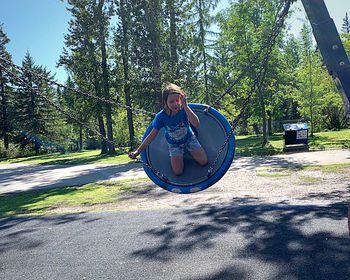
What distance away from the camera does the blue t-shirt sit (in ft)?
11.8

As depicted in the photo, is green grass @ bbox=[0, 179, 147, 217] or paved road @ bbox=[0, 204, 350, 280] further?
green grass @ bbox=[0, 179, 147, 217]

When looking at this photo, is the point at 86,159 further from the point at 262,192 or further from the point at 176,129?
the point at 176,129

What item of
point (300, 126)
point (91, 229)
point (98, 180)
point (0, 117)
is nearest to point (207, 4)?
point (300, 126)

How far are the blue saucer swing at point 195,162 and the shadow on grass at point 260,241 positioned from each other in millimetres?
1116

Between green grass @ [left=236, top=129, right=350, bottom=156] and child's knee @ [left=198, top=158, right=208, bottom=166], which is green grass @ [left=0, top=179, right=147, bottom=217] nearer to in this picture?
child's knee @ [left=198, top=158, right=208, bottom=166]

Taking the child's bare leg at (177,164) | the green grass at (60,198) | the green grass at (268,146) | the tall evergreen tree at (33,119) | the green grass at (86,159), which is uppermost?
the tall evergreen tree at (33,119)

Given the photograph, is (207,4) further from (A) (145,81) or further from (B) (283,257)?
(B) (283,257)

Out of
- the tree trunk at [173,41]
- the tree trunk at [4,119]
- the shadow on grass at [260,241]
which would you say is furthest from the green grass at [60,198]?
the tree trunk at [4,119]

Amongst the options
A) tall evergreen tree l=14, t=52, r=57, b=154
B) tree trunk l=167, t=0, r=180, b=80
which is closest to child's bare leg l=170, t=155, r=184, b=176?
tree trunk l=167, t=0, r=180, b=80

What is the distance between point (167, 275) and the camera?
12.4 ft

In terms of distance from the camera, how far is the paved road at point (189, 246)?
3.75m

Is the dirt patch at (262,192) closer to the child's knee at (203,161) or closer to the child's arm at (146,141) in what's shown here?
the child's knee at (203,161)

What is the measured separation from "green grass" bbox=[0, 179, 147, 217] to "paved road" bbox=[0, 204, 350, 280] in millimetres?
1472

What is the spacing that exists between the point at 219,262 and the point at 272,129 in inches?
1202
